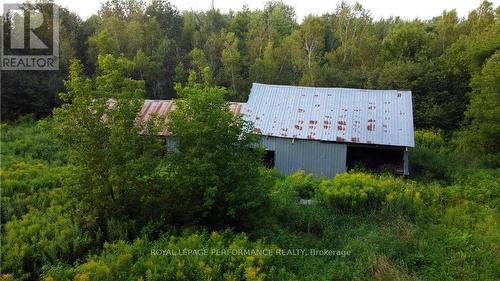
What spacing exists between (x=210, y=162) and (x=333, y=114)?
10001mm

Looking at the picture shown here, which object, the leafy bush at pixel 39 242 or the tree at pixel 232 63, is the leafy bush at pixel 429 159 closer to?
the leafy bush at pixel 39 242

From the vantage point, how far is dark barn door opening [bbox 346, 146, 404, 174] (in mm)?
17477

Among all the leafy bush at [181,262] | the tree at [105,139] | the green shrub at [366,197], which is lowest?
the leafy bush at [181,262]

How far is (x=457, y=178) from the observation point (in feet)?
52.9

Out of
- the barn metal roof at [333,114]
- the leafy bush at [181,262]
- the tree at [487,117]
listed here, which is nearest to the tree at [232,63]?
the barn metal roof at [333,114]

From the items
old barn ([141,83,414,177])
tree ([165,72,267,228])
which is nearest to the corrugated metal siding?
old barn ([141,83,414,177])

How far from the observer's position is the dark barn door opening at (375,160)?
17477mm

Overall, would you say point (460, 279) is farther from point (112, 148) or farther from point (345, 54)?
point (345, 54)

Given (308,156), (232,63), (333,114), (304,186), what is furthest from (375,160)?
(232,63)

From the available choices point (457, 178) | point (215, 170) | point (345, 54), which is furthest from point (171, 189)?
point (345, 54)

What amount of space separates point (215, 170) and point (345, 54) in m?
28.2

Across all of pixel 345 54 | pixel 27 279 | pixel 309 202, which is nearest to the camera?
pixel 27 279

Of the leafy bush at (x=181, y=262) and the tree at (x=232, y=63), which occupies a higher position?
the tree at (x=232, y=63)

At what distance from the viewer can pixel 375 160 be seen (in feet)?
61.8
